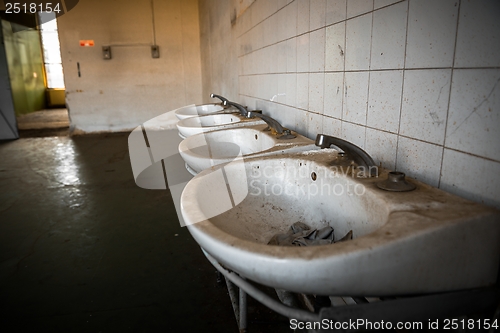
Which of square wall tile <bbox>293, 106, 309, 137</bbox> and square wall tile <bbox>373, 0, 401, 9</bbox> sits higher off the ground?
square wall tile <bbox>373, 0, 401, 9</bbox>

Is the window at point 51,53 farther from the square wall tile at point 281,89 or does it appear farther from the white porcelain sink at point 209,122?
the square wall tile at point 281,89

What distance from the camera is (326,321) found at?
664 millimetres

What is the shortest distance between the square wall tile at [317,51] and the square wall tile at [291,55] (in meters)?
0.20

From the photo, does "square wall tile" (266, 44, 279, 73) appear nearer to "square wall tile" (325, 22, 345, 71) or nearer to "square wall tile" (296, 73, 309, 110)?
"square wall tile" (296, 73, 309, 110)

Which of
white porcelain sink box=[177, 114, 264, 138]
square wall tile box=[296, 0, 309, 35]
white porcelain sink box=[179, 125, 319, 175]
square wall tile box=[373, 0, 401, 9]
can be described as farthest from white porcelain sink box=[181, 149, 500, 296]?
white porcelain sink box=[177, 114, 264, 138]

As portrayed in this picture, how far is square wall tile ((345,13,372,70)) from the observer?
1.15 m

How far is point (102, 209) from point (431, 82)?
2.64 meters

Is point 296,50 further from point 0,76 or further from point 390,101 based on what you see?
point 0,76

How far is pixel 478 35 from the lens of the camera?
0.76m

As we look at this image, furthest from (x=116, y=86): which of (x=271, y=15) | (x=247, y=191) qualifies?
(x=247, y=191)

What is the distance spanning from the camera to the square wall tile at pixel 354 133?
1235 millimetres

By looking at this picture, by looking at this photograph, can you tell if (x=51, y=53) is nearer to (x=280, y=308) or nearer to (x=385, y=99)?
(x=385, y=99)

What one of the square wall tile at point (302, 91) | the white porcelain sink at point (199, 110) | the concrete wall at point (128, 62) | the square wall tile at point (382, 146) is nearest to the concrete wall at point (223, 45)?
the white porcelain sink at point (199, 110)

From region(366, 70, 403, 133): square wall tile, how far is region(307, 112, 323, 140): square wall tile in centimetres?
39
